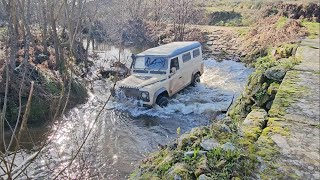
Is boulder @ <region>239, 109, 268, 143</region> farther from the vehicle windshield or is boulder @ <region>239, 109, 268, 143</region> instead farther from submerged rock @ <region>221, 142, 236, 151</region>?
the vehicle windshield

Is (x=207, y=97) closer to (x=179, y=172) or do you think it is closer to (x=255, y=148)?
(x=255, y=148)

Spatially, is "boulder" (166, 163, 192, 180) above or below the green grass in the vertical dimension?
below

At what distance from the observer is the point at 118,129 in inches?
378

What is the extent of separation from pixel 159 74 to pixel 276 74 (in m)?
5.03

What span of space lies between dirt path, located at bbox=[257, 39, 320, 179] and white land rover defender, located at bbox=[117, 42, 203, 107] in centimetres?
495

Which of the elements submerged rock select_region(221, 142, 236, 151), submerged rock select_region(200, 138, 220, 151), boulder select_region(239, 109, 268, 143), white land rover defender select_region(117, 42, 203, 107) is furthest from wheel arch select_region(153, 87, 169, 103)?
submerged rock select_region(221, 142, 236, 151)

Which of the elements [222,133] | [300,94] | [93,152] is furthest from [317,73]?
[93,152]

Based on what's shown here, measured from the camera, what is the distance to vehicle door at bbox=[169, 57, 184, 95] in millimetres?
11180

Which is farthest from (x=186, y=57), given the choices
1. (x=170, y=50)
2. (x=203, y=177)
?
(x=203, y=177)

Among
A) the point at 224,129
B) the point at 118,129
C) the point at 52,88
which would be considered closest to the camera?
the point at 224,129

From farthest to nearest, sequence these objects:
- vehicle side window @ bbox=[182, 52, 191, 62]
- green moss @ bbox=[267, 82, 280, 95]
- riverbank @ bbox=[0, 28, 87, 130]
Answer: vehicle side window @ bbox=[182, 52, 191, 62]
riverbank @ bbox=[0, 28, 87, 130]
green moss @ bbox=[267, 82, 280, 95]

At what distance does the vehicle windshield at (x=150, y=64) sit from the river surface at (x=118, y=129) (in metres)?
1.38

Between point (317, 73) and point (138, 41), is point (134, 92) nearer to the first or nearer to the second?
point (317, 73)

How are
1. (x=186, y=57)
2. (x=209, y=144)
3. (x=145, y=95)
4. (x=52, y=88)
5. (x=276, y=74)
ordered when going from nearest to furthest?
(x=209, y=144), (x=276, y=74), (x=145, y=95), (x=52, y=88), (x=186, y=57)
